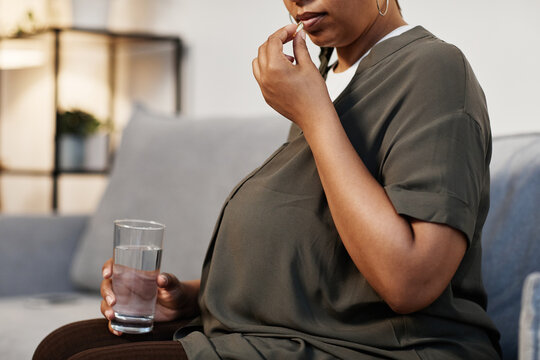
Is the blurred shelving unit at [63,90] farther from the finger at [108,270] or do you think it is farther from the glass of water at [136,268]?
the glass of water at [136,268]

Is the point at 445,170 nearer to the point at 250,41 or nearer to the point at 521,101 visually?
Result: the point at 521,101

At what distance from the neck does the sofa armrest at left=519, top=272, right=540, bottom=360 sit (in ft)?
1.61

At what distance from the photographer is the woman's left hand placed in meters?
0.85

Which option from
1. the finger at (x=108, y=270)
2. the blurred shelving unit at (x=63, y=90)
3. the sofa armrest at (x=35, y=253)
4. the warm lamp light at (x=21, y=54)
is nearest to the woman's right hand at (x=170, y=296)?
the finger at (x=108, y=270)

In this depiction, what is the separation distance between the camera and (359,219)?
78cm

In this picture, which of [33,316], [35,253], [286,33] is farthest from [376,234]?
[35,253]

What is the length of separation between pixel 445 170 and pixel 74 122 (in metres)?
2.37

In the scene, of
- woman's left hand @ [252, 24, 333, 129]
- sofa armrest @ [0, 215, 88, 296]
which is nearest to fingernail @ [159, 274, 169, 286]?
woman's left hand @ [252, 24, 333, 129]

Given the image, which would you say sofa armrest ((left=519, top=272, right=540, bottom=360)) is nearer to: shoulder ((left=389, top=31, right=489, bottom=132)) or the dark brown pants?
shoulder ((left=389, top=31, right=489, bottom=132))

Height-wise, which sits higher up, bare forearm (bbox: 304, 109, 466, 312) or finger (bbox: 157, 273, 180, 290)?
bare forearm (bbox: 304, 109, 466, 312)

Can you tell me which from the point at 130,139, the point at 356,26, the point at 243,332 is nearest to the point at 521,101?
the point at 356,26

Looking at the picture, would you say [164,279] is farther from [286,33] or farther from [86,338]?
[286,33]

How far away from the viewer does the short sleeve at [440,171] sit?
760 mm

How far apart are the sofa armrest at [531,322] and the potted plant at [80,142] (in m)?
2.51
